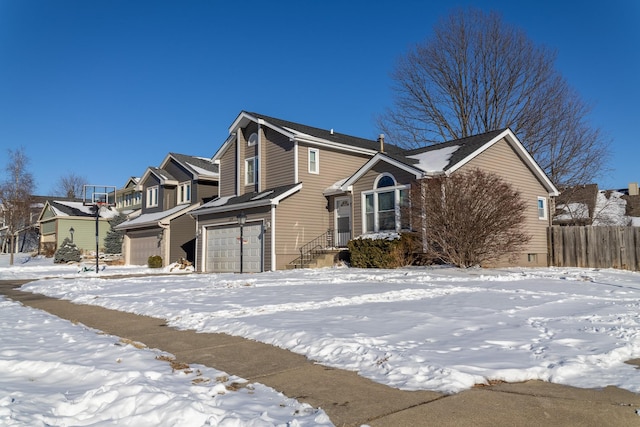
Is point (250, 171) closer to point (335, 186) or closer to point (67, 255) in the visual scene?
point (335, 186)

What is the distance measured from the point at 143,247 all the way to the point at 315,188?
44.5ft

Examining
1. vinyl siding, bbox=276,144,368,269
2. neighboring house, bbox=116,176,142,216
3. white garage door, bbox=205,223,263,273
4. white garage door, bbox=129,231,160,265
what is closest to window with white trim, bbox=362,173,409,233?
vinyl siding, bbox=276,144,368,269

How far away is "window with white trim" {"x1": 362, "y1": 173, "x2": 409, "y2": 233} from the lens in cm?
1738

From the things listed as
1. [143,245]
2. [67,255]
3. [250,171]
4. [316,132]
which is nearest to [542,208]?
[316,132]

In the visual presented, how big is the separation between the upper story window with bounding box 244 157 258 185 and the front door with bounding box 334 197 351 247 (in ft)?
14.5

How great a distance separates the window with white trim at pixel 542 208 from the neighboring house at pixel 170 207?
16.8 m

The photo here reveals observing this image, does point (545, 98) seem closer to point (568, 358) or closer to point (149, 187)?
point (149, 187)

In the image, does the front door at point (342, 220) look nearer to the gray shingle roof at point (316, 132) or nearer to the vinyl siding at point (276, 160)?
the vinyl siding at point (276, 160)

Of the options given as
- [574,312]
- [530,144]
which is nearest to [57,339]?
[574,312]

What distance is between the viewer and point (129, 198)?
3881cm

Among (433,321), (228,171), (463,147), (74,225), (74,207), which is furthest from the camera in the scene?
(74,207)

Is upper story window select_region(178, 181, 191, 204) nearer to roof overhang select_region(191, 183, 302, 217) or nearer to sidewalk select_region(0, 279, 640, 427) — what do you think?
roof overhang select_region(191, 183, 302, 217)

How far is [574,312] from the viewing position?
7469mm

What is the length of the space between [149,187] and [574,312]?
27.6 meters
